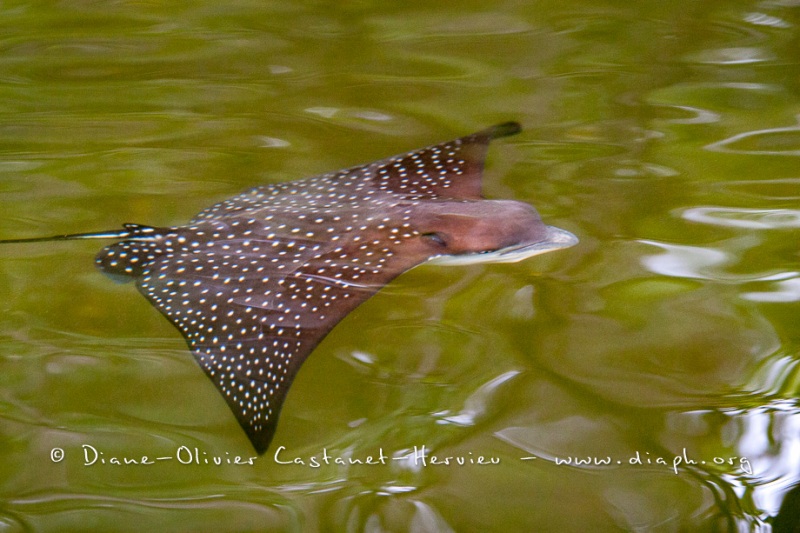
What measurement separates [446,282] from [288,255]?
0.68 meters

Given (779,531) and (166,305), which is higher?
(166,305)

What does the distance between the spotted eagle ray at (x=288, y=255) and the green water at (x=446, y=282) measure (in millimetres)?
180

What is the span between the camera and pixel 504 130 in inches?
140

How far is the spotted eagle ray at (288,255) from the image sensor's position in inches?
91.3

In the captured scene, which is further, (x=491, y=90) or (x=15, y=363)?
(x=491, y=90)

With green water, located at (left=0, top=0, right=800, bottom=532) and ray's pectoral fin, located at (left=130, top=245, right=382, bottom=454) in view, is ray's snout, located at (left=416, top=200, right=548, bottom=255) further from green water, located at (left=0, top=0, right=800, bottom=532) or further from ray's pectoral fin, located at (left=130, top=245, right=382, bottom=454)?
ray's pectoral fin, located at (left=130, top=245, right=382, bottom=454)

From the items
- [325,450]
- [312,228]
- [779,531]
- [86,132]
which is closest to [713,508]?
[779,531]

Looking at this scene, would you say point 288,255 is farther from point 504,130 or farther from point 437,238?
point 504,130

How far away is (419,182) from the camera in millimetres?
3166

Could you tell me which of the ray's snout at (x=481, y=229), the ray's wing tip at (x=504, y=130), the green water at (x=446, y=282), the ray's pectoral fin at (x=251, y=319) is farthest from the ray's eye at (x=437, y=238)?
the ray's wing tip at (x=504, y=130)

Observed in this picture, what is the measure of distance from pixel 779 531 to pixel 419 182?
6.45 feet

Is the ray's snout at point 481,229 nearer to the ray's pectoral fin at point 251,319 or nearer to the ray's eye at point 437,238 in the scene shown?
the ray's eye at point 437,238

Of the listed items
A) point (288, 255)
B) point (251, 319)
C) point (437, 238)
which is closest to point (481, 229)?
point (437, 238)

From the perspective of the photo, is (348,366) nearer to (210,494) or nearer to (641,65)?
(210,494)
